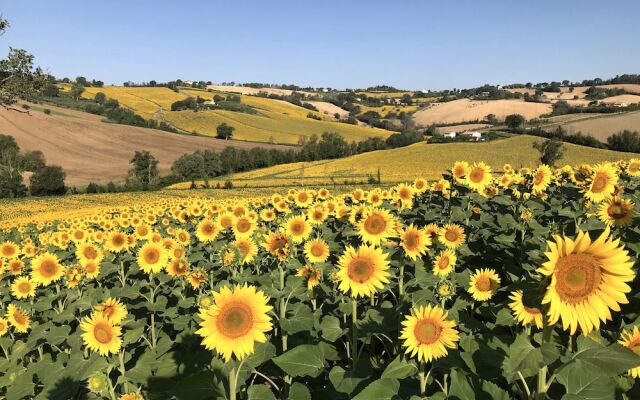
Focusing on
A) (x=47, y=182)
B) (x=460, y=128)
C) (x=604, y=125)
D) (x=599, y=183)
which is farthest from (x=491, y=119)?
(x=599, y=183)

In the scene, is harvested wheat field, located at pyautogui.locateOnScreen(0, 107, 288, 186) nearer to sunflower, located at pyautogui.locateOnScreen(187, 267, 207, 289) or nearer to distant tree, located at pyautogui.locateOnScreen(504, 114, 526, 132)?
distant tree, located at pyautogui.locateOnScreen(504, 114, 526, 132)

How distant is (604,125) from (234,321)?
101171 mm

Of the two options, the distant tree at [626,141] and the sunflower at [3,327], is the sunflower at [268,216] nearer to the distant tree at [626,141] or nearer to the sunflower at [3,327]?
the sunflower at [3,327]

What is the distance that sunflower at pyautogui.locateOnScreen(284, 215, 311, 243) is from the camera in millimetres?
6933

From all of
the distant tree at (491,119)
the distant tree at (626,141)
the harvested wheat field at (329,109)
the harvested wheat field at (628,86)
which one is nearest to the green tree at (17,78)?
the distant tree at (626,141)

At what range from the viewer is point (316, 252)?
5953 millimetres

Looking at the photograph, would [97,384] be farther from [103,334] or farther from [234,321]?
[234,321]

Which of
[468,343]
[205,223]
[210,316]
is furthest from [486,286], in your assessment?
[205,223]

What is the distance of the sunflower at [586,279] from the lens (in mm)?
2104

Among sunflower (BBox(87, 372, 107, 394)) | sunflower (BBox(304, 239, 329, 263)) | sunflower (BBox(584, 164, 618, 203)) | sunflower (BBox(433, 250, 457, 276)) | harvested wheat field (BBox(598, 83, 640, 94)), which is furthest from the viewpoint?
harvested wheat field (BBox(598, 83, 640, 94))

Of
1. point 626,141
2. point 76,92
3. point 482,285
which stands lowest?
point 626,141

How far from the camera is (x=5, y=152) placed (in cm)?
7106

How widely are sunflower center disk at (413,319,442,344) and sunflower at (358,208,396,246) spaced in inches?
75.7

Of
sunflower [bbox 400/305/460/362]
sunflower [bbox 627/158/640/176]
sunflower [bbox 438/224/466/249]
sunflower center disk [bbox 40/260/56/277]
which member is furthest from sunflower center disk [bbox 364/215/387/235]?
sunflower [bbox 627/158/640/176]
